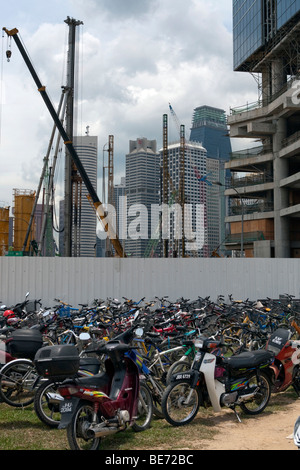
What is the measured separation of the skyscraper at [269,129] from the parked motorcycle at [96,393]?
3574cm

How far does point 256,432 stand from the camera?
6.08 m

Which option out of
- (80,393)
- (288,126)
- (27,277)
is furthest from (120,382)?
(288,126)

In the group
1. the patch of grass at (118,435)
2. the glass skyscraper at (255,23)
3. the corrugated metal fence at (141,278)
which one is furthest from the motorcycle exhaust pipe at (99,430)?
the glass skyscraper at (255,23)

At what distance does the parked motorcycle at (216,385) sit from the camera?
6.18 meters

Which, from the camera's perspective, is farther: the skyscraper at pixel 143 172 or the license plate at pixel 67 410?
the skyscraper at pixel 143 172

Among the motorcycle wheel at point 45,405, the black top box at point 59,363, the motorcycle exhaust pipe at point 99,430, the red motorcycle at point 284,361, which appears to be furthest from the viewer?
the red motorcycle at point 284,361

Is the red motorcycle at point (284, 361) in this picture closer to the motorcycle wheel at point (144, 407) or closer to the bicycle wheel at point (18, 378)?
the motorcycle wheel at point (144, 407)

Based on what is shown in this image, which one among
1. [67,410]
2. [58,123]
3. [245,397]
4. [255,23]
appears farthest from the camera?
[255,23]

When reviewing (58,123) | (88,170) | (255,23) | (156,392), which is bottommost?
(156,392)

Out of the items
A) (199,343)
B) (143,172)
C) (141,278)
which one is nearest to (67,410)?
(199,343)

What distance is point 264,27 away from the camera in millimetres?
45562

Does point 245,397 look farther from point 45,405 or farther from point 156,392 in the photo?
point 45,405

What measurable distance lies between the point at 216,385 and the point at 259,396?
0.89 metres

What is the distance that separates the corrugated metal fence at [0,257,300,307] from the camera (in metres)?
15.9
